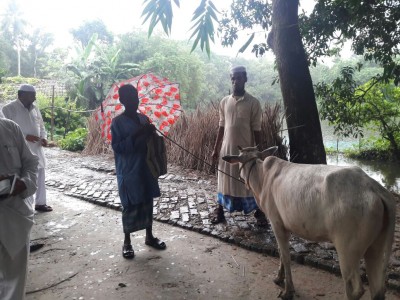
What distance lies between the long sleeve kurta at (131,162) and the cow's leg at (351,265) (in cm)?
209

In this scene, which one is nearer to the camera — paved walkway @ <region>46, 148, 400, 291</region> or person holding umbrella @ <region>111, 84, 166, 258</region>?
person holding umbrella @ <region>111, 84, 166, 258</region>

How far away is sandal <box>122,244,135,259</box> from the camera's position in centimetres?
374

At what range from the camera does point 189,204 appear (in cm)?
551

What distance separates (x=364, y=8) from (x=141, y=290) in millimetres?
4725

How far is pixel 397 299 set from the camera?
2.90 m

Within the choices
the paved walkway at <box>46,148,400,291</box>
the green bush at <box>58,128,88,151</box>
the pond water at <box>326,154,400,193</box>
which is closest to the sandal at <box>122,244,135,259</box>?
the paved walkway at <box>46,148,400,291</box>

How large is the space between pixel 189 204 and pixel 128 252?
1879 mm

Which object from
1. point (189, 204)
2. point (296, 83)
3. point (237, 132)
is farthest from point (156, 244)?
point (296, 83)

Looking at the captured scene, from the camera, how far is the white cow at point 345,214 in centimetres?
222

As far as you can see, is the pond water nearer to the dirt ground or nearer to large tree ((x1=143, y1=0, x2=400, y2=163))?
large tree ((x1=143, y1=0, x2=400, y2=163))

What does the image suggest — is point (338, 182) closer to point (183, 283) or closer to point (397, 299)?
point (397, 299)

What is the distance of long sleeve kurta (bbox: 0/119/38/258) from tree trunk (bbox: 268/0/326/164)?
350cm

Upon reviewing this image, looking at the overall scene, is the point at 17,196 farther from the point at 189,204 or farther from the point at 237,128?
the point at 189,204

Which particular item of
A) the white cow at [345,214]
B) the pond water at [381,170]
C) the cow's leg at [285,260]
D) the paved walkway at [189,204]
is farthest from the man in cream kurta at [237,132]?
the pond water at [381,170]
